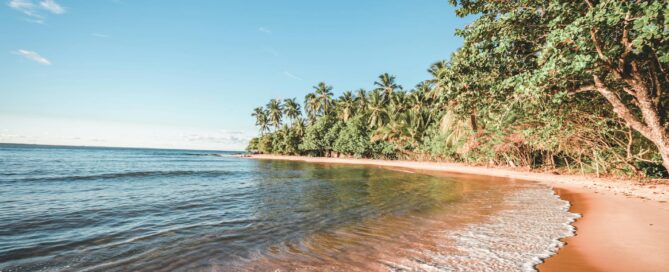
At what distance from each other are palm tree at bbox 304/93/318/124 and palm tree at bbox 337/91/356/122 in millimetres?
7417

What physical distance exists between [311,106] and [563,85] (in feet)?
213

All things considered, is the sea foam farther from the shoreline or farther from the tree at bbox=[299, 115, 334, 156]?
the tree at bbox=[299, 115, 334, 156]

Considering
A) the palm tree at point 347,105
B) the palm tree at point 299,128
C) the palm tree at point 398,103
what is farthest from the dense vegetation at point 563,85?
the palm tree at point 299,128

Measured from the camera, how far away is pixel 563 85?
7918 mm

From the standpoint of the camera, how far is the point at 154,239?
6.59 metres

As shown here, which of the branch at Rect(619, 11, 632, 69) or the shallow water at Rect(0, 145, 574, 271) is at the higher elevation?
the branch at Rect(619, 11, 632, 69)

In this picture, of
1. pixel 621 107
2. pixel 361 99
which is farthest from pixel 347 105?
pixel 621 107

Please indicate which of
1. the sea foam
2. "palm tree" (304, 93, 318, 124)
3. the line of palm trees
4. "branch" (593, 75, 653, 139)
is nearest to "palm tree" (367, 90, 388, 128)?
the line of palm trees

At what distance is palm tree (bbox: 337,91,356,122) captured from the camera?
6202 centimetres

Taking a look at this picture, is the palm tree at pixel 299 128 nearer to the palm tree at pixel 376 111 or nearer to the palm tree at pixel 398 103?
the palm tree at pixel 376 111

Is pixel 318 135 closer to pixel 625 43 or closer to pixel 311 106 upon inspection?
pixel 311 106

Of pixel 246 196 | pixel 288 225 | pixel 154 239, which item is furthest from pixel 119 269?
pixel 246 196

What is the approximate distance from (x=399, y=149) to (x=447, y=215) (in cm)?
4258

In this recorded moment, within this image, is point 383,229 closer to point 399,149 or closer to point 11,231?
point 11,231
